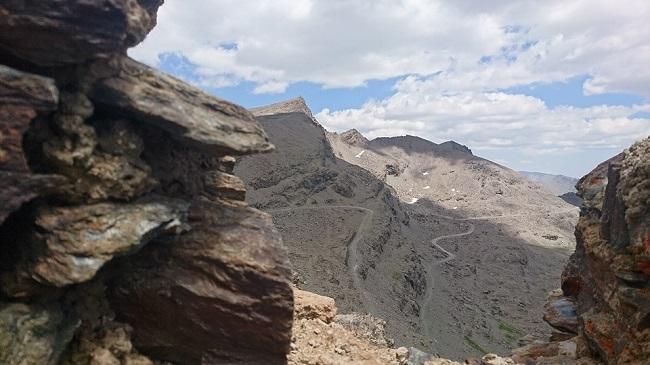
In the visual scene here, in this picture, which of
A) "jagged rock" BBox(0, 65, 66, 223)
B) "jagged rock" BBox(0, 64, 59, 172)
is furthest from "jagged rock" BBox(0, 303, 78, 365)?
"jagged rock" BBox(0, 64, 59, 172)

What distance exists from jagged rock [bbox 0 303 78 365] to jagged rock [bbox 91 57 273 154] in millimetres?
5464

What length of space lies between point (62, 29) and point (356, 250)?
7870cm

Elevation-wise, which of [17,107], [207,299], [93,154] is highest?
[17,107]

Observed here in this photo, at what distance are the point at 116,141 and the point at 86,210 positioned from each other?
2.04 metres

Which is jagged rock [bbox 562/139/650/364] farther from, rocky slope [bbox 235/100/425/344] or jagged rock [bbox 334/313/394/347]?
rocky slope [bbox 235/100/425/344]

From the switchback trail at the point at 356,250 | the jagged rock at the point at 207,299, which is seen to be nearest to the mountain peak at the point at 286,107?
the switchback trail at the point at 356,250

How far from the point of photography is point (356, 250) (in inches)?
3457

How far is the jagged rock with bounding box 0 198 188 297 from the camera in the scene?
1160 cm

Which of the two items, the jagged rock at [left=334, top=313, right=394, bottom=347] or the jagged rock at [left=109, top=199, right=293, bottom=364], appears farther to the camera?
the jagged rock at [left=334, top=313, right=394, bottom=347]

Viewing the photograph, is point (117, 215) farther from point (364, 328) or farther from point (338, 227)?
point (338, 227)

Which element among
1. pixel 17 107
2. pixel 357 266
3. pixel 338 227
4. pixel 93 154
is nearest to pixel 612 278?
pixel 93 154

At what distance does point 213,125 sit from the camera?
1483 centimetres

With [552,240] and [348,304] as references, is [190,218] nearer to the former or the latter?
[348,304]

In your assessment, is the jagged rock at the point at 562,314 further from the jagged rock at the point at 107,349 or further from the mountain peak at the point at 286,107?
the mountain peak at the point at 286,107
